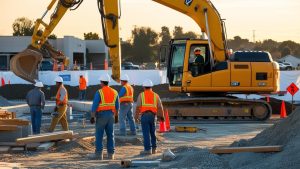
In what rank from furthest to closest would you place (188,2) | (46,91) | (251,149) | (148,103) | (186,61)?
(46,91), (188,2), (186,61), (148,103), (251,149)

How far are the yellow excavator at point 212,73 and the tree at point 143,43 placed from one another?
6701 centimetres

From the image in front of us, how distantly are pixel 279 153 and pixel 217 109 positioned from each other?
12075mm

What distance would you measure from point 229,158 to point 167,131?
8.18 meters

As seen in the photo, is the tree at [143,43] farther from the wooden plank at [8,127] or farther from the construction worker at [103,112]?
the construction worker at [103,112]

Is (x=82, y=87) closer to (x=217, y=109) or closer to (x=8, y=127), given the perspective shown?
(x=217, y=109)

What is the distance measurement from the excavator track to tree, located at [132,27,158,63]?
220 ft

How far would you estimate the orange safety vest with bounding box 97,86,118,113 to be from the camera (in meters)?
13.9

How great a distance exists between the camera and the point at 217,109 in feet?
76.4

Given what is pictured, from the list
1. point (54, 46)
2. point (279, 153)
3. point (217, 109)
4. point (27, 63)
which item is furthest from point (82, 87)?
point (54, 46)

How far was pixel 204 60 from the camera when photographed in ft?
76.6

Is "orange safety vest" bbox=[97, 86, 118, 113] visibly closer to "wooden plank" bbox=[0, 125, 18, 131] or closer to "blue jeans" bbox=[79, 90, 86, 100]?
"wooden plank" bbox=[0, 125, 18, 131]

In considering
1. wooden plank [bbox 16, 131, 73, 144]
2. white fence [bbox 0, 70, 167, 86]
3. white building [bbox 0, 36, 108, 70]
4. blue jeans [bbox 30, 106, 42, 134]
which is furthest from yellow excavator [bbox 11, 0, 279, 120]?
white building [bbox 0, 36, 108, 70]

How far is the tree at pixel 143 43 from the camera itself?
91.9m

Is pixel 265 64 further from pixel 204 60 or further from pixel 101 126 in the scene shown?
pixel 101 126
